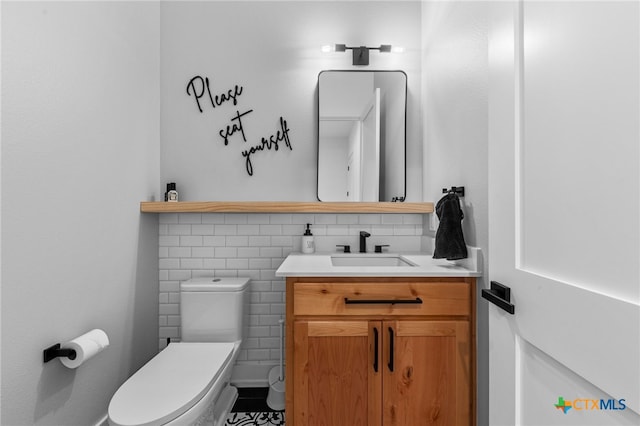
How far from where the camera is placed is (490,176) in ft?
2.92

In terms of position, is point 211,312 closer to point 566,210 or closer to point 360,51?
point 566,210

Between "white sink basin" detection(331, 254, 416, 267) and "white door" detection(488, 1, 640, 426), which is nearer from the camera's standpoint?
"white door" detection(488, 1, 640, 426)

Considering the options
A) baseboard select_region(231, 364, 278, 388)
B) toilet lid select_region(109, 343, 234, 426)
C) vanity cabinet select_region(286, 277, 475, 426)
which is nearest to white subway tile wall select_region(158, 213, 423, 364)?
baseboard select_region(231, 364, 278, 388)

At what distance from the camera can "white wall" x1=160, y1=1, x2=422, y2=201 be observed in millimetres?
2035

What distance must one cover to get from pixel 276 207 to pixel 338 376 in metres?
0.96

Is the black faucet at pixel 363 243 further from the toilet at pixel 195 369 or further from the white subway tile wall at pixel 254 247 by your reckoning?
the toilet at pixel 195 369

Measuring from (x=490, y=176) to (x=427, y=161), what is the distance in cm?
110

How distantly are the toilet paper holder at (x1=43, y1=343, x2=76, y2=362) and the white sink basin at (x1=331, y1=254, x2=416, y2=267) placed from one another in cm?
126

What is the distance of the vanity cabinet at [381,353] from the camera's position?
1299mm

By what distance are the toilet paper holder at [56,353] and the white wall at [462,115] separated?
5.31 ft

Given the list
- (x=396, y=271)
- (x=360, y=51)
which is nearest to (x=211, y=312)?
(x=396, y=271)

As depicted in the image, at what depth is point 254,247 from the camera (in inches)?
79.7

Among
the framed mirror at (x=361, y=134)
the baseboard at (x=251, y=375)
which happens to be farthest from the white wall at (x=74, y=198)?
the framed mirror at (x=361, y=134)

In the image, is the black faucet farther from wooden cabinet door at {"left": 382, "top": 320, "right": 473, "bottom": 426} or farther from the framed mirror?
wooden cabinet door at {"left": 382, "top": 320, "right": 473, "bottom": 426}
